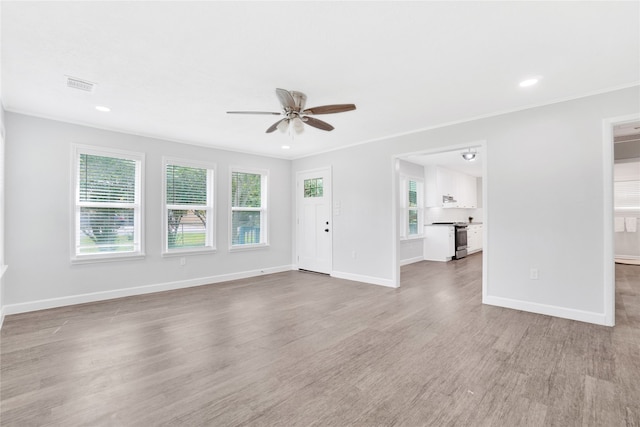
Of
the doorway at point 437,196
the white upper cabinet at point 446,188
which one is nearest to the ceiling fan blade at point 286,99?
the doorway at point 437,196

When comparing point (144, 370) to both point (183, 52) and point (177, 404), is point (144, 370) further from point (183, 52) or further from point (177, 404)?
point (183, 52)

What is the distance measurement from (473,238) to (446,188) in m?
2.03

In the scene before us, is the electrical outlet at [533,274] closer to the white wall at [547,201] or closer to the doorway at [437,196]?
the white wall at [547,201]

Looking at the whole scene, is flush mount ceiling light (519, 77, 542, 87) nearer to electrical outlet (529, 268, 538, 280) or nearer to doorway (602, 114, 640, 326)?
doorway (602, 114, 640, 326)

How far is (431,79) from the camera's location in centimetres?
296

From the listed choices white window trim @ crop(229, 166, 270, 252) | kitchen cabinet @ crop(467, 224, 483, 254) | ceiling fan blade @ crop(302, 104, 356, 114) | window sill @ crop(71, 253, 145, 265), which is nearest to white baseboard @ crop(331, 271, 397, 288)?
white window trim @ crop(229, 166, 270, 252)

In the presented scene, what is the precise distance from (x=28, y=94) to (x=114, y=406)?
137 inches

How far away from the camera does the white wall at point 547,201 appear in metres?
3.29

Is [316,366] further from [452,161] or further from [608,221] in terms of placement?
[452,161]

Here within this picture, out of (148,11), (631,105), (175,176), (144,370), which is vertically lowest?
(144,370)

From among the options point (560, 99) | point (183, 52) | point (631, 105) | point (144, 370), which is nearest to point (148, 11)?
point (183, 52)

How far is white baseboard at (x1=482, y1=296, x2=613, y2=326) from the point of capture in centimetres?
329

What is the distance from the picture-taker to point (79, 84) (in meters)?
3.02

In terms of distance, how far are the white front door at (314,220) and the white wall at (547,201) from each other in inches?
92.8
